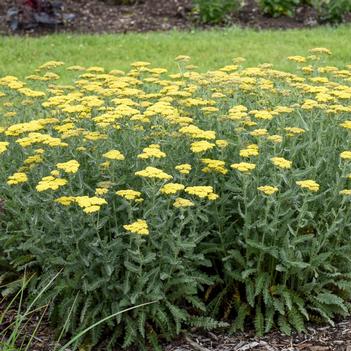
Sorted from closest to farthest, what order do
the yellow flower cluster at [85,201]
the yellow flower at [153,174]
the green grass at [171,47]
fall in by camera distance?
the yellow flower cluster at [85,201] → the yellow flower at [153,174] → the green grass at [171,47]

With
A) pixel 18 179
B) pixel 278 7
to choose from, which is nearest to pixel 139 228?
pixel 18 179

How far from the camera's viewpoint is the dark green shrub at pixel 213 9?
11680 mm

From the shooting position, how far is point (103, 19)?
12.0 metres

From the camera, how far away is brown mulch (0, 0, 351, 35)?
1167cm

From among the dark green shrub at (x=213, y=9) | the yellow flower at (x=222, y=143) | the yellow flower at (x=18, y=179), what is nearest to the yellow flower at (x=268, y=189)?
the yellow flower at (x=222, y=143)

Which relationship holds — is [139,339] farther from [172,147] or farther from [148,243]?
[172,147]

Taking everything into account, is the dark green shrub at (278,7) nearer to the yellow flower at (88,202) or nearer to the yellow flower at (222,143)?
the yellow flower at (222,143)

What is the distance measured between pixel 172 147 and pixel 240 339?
3.85 feet

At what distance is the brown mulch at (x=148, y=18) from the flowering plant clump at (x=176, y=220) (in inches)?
286

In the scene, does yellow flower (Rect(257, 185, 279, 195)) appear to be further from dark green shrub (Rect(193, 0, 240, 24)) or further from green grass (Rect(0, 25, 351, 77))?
dark green shrub (Rect(193, 0, 240, 24))

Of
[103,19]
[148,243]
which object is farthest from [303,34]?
[148,243]

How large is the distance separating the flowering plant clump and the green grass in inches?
193

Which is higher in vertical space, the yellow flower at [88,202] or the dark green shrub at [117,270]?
the yellow flower at [88,202]

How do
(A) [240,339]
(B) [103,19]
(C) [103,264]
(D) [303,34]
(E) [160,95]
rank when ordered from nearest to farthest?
(C) [103,264] < (A) [240,339] < (E) [160,95] < (D) [303,34] < (B) [103,19]
